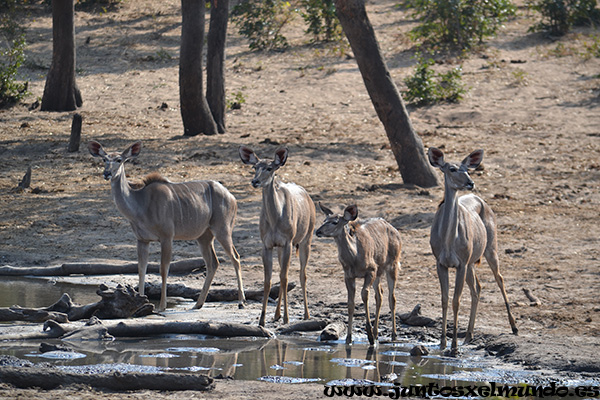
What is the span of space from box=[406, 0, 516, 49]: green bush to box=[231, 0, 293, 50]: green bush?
394 cm

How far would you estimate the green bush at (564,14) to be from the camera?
24431 mm

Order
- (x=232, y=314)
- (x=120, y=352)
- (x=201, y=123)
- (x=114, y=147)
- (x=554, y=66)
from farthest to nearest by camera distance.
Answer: (x=554, y=66) < (x=201, y=123) < (x=114, y=147) < (x=232, y=314) < (x=120, y=352)

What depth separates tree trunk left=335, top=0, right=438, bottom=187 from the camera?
1532cm

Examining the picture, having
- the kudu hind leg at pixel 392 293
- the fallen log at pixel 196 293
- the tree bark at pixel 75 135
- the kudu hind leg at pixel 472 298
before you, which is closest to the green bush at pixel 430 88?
the tree bark at pixel 75 135

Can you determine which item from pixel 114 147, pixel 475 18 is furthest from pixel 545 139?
pixel 114 147

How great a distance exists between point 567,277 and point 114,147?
9827 mm

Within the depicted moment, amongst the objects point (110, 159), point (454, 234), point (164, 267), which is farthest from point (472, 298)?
point (110, 159)

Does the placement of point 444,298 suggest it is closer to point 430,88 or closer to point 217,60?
point 217,60

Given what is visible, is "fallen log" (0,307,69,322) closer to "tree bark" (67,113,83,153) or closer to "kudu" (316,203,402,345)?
"kudu" (316,203,402,345)

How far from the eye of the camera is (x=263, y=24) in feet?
81.5

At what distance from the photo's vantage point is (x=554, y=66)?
72.9 ft

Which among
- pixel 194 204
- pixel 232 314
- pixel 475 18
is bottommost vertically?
pixel 232 314

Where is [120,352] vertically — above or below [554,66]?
below

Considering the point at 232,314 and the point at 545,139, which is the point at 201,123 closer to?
the point at 545,139
